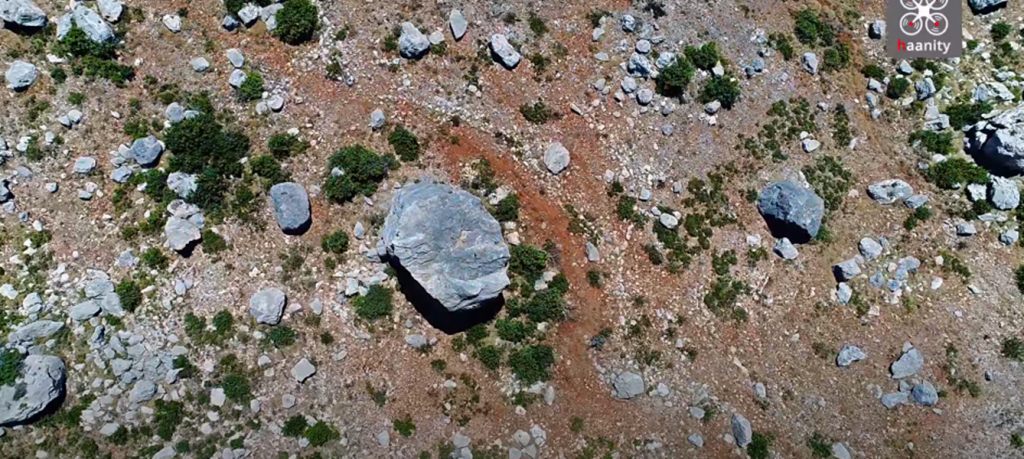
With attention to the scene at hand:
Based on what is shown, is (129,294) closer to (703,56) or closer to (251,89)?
(251,89)

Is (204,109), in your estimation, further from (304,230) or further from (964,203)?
(964,203)

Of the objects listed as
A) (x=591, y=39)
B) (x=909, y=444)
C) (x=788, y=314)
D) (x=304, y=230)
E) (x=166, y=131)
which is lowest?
(x=909, y=444)

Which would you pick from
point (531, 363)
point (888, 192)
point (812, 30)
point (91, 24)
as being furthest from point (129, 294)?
point (888, 192)

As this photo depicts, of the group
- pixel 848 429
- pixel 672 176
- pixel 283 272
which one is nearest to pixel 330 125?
pixel 283 272

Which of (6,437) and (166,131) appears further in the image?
(166,131)

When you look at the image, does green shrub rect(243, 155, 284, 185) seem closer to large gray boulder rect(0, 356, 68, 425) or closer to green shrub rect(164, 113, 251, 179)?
green shrub rect(164, 113, 251, 179)

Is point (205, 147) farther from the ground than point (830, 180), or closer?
farther from the ground
